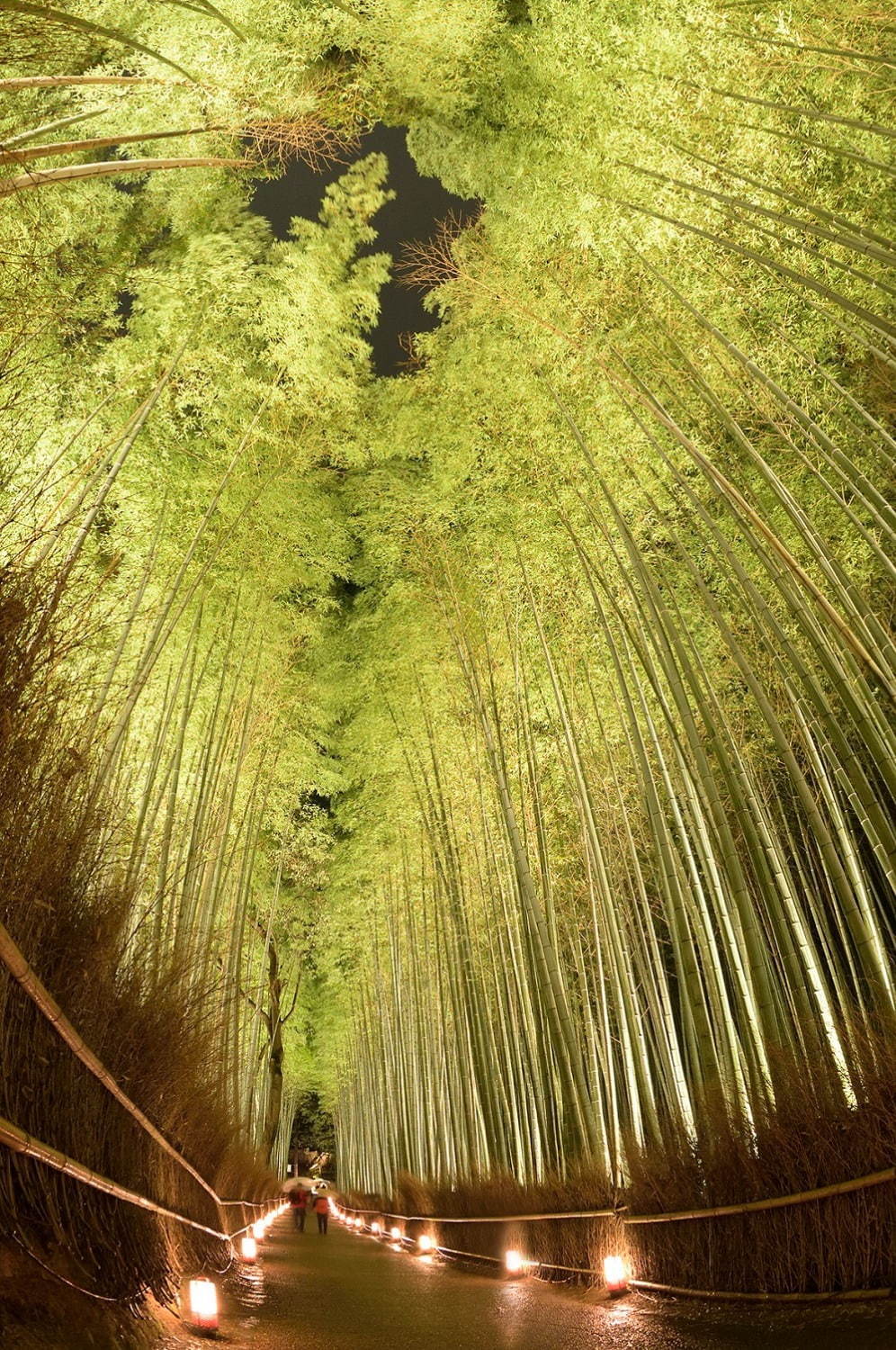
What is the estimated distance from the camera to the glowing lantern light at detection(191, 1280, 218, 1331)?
9.96 ft

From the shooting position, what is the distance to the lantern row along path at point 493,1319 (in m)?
2.47

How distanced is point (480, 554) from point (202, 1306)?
4.63m

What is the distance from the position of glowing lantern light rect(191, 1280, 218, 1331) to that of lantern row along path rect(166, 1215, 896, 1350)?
87 millimetres

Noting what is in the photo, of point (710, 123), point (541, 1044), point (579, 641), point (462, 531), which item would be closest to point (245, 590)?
point (462, 531)

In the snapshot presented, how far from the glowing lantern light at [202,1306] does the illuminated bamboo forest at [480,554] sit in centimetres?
17

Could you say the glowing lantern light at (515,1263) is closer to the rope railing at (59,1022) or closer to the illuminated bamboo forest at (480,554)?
the illuminated bamboo forest at (480,554)

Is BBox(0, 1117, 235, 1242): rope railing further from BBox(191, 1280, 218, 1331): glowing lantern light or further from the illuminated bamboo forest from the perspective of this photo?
BBox(191, 1280, 218, 1331): glowing lantern light

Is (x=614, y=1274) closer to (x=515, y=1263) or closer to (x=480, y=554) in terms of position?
(x=515, y=1263)

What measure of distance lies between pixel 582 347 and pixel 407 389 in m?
2.41

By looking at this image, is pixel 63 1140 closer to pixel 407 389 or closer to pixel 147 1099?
pixel 147 1099

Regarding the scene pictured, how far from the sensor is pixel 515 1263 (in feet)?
18.2

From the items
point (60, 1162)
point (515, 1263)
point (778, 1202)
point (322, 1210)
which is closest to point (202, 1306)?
point (60, 1162)

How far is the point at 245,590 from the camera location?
671cm

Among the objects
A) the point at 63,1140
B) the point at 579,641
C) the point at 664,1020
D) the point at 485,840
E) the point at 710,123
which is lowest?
the point at 63,1140
